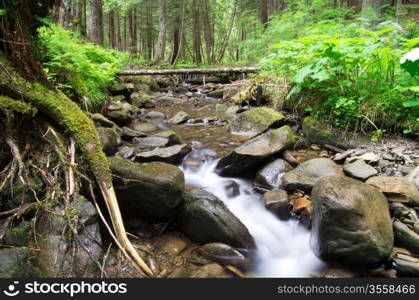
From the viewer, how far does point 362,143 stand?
4.80 meters

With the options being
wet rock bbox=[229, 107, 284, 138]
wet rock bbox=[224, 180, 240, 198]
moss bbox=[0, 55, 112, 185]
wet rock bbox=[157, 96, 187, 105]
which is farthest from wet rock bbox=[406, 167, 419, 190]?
wet rock bbox=[157, 96, 187, 105]

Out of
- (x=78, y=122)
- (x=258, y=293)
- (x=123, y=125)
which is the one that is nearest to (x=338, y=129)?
(x=258, y=293)

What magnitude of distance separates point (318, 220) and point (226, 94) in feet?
28.6

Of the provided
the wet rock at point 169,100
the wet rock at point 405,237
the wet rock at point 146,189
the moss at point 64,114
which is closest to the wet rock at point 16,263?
the moss at point 64,114

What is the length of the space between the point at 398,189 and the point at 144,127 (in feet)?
18.3

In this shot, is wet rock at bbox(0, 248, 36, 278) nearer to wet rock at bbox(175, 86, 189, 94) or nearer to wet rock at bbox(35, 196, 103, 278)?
wet rock at bbox(35, 196, 103, 278)

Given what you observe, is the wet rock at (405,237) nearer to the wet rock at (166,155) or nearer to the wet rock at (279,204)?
the wet rock at (279,204)

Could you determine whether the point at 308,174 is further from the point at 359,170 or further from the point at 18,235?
the point at 18,235

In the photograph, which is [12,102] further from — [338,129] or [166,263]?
[338,129]

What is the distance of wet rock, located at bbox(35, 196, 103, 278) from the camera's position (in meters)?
2.26

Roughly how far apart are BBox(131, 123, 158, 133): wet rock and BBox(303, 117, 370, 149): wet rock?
375cm

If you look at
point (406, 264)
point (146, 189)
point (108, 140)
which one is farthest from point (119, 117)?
point (406, 264)

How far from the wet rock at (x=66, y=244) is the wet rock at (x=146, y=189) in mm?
797

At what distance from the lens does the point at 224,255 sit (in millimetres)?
3322
